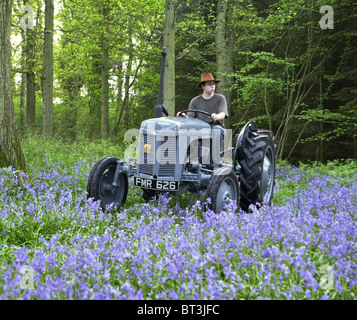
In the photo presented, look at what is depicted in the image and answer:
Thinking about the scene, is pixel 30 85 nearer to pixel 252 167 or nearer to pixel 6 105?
pixel 6 105

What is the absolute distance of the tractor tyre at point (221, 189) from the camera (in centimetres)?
438

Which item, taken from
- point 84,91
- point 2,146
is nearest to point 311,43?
point 2,146

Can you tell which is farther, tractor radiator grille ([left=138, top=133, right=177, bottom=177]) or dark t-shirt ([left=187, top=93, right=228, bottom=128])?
dark t-shirt ([left=187, top=93, right=228, bottom=128])

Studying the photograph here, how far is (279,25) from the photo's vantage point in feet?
40.0

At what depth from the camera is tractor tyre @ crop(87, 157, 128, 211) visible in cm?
474

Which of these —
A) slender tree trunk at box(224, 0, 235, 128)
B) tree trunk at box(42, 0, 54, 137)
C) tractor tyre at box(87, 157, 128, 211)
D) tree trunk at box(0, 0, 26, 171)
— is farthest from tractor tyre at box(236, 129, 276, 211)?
tree trunk at box(42, 0, 54, 137)

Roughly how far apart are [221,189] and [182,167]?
0.58 m

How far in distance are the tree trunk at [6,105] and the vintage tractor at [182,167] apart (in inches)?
57.4

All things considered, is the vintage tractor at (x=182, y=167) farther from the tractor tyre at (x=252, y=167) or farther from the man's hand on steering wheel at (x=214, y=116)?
the man's hand on steering wheel at (x=214, y=116)

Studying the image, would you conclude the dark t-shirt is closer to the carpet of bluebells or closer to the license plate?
the license plate

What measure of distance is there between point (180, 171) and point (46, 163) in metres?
3.56

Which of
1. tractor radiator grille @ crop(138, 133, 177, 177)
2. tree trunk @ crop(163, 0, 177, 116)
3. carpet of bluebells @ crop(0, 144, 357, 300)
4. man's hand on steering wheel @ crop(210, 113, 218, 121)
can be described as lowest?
carpet of bluebells @ crop(0, 144, 357, 300)

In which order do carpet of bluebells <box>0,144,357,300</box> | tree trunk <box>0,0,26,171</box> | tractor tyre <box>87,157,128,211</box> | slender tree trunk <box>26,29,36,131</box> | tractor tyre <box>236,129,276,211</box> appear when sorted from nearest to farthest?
1. carpet of bluebells <box>0,144,357,300</box>
2. tractor tyre <box>87,157,128,211</box>
3. tractor tyre <box>236,129,276,211</box>
4. tree trunk <box>0,0,26,171</box>
5. slender tree trunk <box>26,29,36,131</box>
